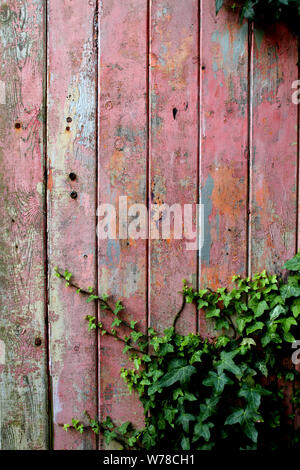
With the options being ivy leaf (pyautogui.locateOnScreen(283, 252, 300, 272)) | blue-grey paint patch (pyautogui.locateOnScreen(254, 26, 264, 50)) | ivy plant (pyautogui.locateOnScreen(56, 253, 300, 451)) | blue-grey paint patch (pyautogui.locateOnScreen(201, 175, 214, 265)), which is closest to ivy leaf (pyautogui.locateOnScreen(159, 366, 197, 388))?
ivy plant (pyautogui.locateOnScreen(56, 253, 300, 451))

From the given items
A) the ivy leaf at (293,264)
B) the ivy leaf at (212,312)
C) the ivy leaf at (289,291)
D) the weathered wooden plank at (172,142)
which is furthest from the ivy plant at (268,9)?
the ivy leaf at (212,312)

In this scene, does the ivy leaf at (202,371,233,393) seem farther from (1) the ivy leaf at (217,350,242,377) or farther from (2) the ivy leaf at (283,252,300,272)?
(2) the ivy leaf at (283,252,300,272)

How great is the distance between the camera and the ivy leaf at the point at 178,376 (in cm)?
134

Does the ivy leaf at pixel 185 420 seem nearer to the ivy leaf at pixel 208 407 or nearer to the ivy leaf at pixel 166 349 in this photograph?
the ivy leaf at pixel 208 407

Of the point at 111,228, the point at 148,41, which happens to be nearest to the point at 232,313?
the point at 111,228

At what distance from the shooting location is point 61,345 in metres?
1.49

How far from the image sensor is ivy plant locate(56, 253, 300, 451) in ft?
4.45

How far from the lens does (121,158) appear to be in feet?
4.78

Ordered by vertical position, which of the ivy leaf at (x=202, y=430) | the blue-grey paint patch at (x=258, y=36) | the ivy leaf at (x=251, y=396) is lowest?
the ivy leaf at (x=202, y=430)

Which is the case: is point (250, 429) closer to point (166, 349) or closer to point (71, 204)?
point (166, 349)

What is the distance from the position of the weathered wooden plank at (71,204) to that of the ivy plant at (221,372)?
7 centimetres

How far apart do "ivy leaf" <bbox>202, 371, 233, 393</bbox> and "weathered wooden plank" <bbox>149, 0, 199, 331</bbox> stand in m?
0.21

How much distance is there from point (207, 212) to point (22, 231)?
803 millimetres

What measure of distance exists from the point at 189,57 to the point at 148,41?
18 cm
